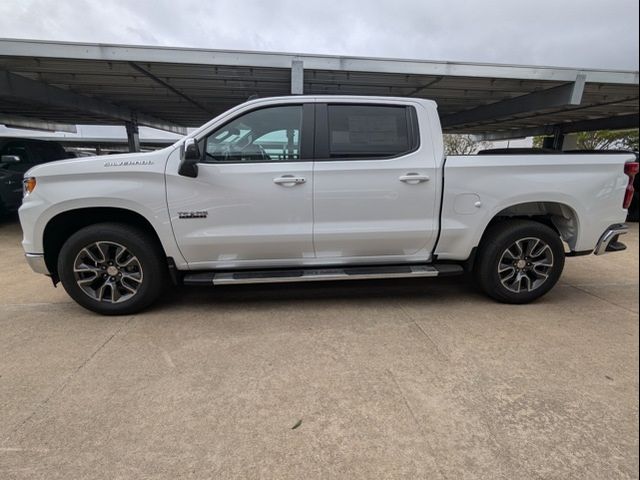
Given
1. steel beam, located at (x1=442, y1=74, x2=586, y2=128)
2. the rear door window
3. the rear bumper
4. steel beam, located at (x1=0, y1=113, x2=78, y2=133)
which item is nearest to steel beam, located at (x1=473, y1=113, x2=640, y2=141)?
steel beam, located at (x1=442, y1=74, x2=586, y2=128)

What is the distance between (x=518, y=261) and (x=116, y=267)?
3.96m

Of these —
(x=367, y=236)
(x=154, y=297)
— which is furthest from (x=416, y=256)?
(x=154, y=297)

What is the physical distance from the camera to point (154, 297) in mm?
3596

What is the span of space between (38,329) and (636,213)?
37.5ft

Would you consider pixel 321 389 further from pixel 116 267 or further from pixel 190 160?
pixel 116 267

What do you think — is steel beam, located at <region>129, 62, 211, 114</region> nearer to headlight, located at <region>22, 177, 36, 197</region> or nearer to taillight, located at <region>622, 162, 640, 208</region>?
headlight, located at <region>22, 177, 36, 197</region>

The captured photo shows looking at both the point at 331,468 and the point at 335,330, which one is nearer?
the point at 331,468

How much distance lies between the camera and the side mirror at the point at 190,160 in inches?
125

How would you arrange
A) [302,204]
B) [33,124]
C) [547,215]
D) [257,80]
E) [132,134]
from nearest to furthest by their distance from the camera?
[302,204], [547,215], [257,80], [132,134], [33,124]

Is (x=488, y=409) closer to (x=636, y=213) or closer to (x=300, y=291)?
(x=300, y=291)

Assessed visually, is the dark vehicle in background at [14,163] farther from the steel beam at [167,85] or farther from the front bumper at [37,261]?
the front bumper at [37,261]

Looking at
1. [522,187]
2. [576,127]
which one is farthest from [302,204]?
[576,127]

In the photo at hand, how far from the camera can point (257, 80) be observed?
27.7 ft

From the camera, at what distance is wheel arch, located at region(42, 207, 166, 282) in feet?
11.4
